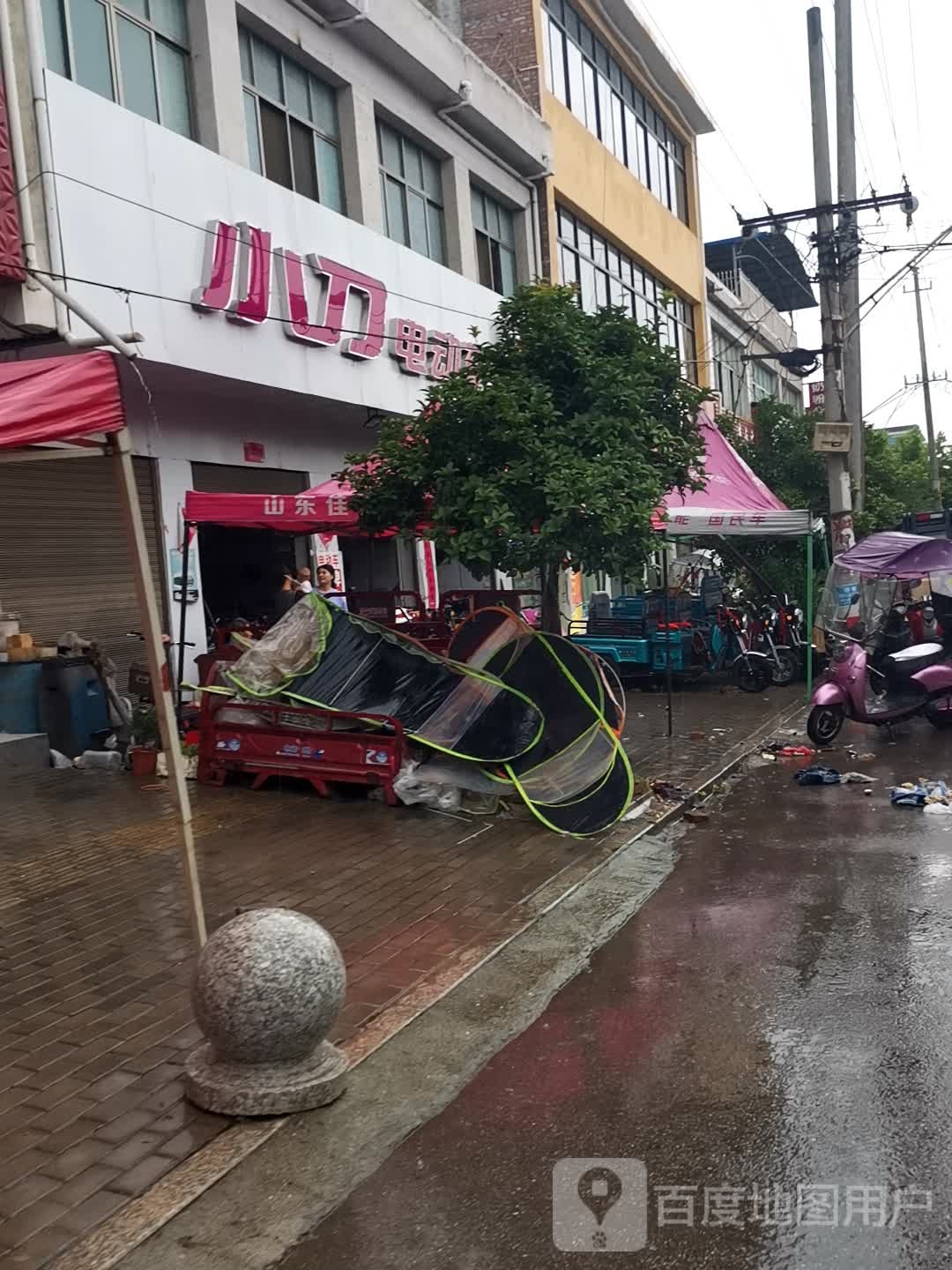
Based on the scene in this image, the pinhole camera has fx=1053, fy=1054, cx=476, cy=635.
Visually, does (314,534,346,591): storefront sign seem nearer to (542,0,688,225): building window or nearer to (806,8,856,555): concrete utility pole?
(806,8,856,555): concrete utility pole

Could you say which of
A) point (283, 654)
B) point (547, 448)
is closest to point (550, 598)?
point (547, 448)

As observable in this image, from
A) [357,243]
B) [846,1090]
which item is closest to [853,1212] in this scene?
[846,1090]

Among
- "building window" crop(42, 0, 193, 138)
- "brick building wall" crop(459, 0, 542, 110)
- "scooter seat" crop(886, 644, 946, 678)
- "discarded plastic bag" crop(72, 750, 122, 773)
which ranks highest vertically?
"brick building wall" crop(459, 0, 542, 110)

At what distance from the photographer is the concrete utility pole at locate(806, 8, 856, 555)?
53.3ft

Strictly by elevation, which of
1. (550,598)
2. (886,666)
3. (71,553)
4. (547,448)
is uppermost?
(547,448)

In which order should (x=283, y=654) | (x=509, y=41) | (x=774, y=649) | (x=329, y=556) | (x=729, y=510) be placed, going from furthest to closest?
(x=509, y=41)
(x=329, y=556)
(x=774, y=649)
(x=729, y=510)
(x=283, y=654)

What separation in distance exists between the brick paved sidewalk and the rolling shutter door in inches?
90.2

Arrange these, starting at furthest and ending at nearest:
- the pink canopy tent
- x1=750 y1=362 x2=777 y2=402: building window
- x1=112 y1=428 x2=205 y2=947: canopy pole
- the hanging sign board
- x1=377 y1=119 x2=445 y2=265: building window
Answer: x1=750 y1=362 x2=777 y2=402: building window, x1=377 y1=119 x2=445 y2=265: building window, the hanging sign board, the pink canopy tent, x1=112 y1=428 x2=205 y2=947: canopy pole

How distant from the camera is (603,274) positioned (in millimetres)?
24844

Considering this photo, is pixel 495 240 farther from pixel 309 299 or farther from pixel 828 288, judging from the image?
pixel 309 299

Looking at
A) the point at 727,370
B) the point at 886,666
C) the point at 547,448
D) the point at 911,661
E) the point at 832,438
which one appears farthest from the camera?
the point at 727,370

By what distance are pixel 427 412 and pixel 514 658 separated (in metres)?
2.46

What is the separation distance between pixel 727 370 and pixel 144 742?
32.1m

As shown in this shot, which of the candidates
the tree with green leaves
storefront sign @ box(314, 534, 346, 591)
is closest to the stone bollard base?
the tree with green leaves
